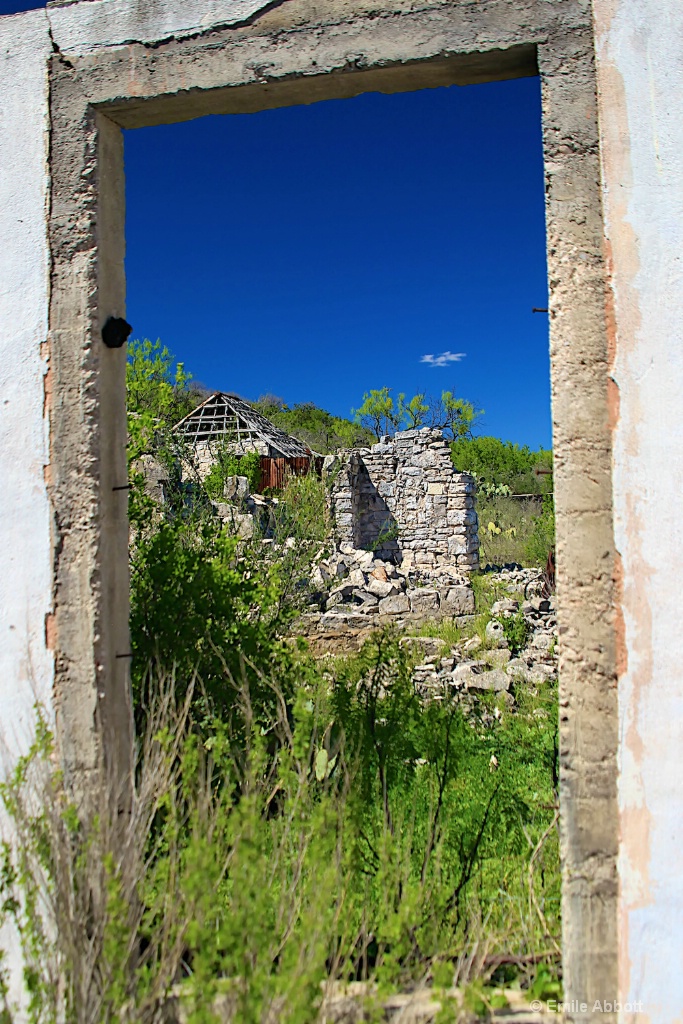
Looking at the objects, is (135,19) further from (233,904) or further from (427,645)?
(427,645)

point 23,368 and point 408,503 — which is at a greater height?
point 408,503

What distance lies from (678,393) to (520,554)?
40.0ft

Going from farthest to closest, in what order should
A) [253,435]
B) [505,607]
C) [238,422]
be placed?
[238,422] < [253,435] < [505,607]

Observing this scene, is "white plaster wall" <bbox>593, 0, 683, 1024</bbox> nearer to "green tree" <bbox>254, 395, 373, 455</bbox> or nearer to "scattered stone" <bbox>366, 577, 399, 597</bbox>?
"scattered stone" <bbox>366, 577, 399, 597</bbox>

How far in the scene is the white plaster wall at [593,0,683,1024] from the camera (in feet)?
6.68

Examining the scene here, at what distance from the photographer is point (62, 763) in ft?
7.84

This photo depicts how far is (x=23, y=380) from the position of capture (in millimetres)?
2521

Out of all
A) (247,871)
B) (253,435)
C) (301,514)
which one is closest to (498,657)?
(301,514)

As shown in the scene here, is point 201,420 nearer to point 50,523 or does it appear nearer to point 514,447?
point 50,523

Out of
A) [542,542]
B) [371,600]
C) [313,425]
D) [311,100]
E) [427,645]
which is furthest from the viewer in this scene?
[313,425]

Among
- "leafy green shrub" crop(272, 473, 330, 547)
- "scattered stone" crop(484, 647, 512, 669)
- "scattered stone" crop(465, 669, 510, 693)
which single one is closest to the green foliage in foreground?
"scattered stone" crop(465, 669, 510, 693)

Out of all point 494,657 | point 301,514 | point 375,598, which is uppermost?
point 301,514

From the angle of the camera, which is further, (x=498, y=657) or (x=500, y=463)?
(x=500, y=463)

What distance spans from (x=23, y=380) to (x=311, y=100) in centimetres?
153
